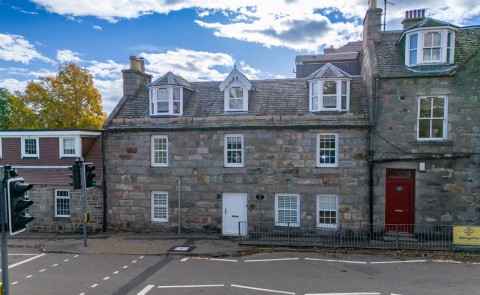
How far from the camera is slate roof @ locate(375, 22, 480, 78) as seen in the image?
15734 mm

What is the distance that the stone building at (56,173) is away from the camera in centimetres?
1836

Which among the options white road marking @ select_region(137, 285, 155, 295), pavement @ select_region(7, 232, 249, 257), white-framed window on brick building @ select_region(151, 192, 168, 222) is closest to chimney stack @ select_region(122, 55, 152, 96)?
white-framed window on brick building @ select_region(151, 192, 168, 222)

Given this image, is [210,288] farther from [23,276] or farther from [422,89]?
[422,89]

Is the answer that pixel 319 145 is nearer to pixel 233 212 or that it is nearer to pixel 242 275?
pixel 233 212

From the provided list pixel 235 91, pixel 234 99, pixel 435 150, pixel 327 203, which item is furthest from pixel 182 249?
pixel 435 150

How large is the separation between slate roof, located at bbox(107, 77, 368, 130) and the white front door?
4.01 m

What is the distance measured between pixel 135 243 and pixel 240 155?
7116mm

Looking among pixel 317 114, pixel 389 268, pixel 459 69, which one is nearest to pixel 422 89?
pixel 459 69

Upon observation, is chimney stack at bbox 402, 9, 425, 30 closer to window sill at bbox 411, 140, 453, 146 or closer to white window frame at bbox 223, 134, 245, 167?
window sill at bbox 411, 140, 453, 146

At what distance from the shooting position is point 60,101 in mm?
33656

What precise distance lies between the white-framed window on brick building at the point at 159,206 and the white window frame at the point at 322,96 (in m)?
9.79

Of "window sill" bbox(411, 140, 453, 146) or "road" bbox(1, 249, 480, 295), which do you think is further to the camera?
"window sill" bbox(411, 140, 453, 146)

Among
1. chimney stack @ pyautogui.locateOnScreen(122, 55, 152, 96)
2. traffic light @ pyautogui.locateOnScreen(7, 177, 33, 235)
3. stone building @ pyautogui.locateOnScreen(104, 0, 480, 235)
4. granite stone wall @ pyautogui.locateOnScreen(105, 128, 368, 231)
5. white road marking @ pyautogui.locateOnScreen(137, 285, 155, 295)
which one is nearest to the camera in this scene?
traffic light @ pyautogui.locateOnScreen(7, 177, 33, 235)

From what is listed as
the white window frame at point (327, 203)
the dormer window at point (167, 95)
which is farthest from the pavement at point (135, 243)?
the dormer window at point (167, 95)
